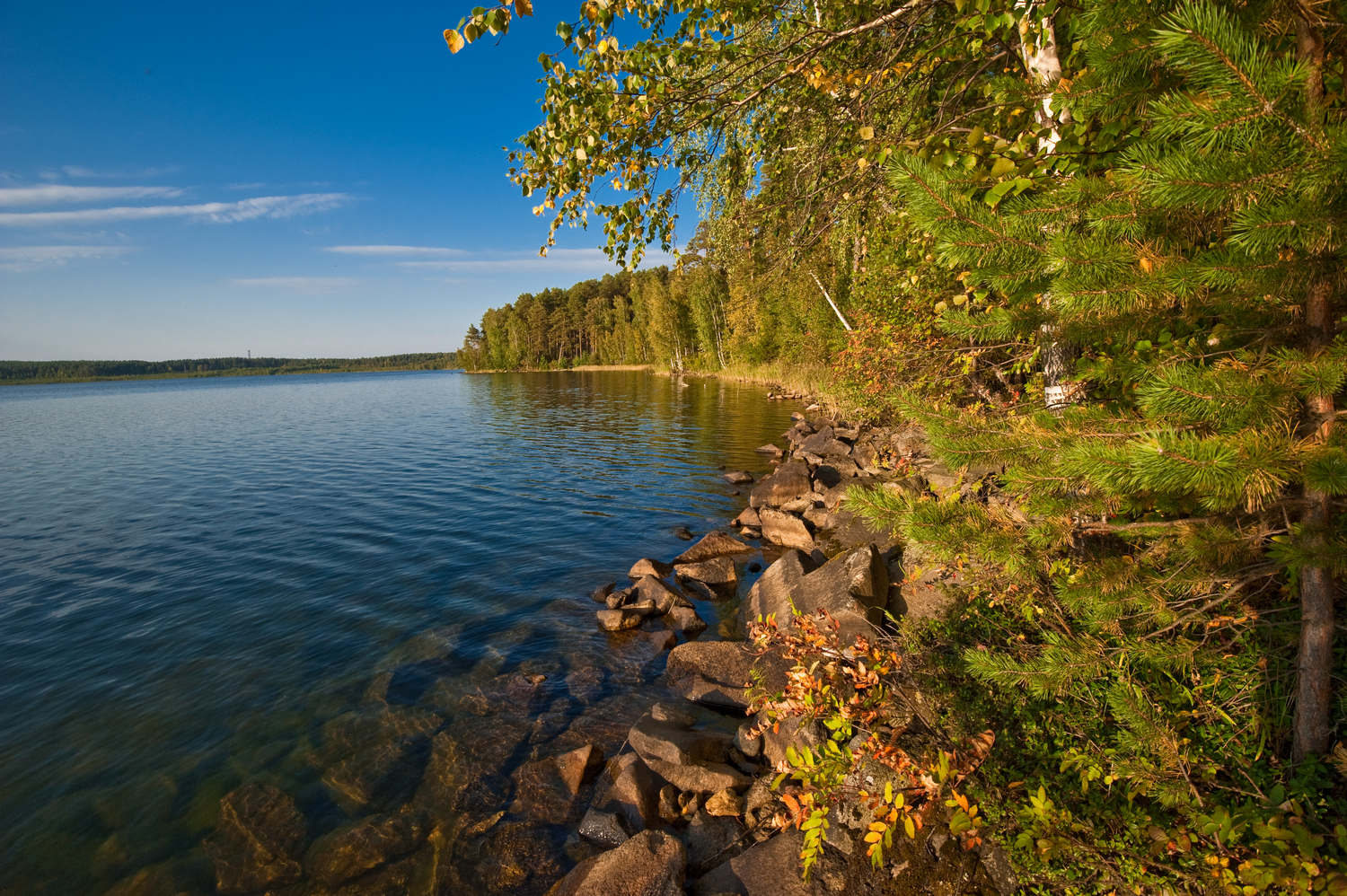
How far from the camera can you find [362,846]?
6043 millimetres

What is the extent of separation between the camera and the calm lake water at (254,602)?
6.88 meters

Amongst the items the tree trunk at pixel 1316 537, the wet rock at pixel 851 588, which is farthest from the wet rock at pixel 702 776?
the tree trunk at pixel 1316 537

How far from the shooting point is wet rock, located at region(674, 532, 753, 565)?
43.7 ft

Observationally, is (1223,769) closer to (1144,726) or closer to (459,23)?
(1144,726)

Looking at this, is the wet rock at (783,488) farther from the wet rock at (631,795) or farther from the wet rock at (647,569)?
the wet rock at (631,795)

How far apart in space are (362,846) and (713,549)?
29.1 feet

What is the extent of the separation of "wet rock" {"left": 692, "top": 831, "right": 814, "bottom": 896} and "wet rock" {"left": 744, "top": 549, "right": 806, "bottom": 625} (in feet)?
13.5

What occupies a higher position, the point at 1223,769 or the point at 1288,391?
the point at 1288,391

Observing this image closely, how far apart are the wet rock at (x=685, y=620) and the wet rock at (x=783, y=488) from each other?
6.48 m

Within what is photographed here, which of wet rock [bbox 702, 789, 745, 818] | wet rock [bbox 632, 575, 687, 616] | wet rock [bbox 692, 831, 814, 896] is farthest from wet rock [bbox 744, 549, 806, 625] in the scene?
wet rock [bbox 692, 831, 814, 896]

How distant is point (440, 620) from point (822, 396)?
1044 inches

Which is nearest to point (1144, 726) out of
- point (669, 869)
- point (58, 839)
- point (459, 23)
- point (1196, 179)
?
point (1196, 179)

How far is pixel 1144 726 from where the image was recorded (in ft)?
11.8

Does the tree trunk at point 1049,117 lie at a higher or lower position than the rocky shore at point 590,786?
higher
